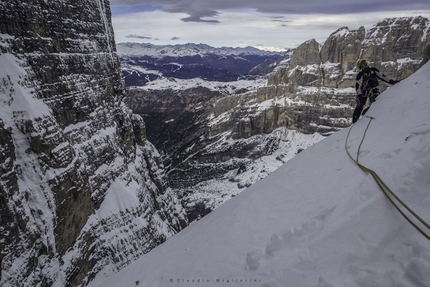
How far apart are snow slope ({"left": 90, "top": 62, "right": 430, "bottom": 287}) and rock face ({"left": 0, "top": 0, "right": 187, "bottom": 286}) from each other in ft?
42.0

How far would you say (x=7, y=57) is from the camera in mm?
20156

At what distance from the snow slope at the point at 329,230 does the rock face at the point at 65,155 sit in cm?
1280

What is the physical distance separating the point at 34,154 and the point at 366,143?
66.6 feet

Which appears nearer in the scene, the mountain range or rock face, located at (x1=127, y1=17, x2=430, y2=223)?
the mountain range

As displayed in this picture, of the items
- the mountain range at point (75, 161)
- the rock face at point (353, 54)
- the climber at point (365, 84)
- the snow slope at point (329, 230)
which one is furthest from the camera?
the rock face at point (353, 54)

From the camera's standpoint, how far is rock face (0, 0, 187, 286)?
1758 centimetres

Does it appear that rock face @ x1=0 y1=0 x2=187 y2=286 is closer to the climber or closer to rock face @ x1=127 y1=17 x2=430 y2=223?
the climber

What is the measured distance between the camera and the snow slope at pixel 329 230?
431cm

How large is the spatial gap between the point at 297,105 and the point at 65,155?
111 meters

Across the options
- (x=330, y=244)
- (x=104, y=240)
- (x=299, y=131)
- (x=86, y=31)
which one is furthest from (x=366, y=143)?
(x=299, y=131)

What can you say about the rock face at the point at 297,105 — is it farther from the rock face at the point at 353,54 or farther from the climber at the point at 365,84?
the climber at the point at 365,84

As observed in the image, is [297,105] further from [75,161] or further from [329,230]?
[329,230]

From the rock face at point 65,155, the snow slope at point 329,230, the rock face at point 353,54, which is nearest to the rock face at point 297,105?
the rock face at point 353,54

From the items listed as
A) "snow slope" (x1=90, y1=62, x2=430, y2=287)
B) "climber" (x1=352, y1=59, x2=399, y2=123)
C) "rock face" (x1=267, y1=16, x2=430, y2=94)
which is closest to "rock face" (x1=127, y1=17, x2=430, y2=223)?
"rock face" (x1=267, y1=16, x2=430, y2=94)
